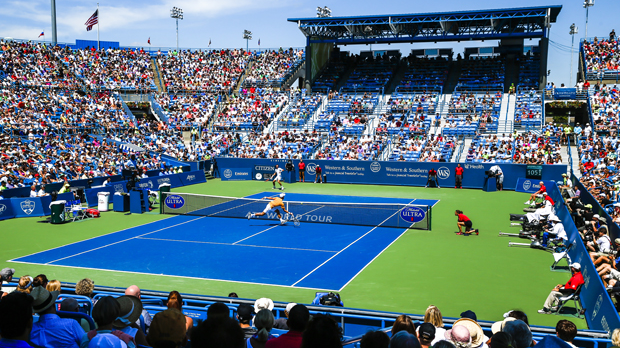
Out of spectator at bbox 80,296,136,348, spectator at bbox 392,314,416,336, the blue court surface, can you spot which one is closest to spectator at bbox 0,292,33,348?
spectator at bbox 80,296,136,348

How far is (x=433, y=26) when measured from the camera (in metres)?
52.3

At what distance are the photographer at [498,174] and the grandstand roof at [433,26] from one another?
18.4 meters

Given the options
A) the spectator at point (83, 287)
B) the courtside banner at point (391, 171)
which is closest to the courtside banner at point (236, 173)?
the courtside banner at point (391, 171)

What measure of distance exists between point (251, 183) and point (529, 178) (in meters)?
19.1

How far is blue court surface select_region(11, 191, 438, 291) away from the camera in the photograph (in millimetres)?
15414

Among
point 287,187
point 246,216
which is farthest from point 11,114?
point 246,216

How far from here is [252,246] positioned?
61.6ft

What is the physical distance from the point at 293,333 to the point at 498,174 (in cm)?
3141

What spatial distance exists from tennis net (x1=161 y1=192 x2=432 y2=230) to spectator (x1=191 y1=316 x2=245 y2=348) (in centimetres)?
1852

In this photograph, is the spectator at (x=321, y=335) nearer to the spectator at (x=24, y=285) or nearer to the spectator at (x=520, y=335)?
the spectator at (x=520, y=335)

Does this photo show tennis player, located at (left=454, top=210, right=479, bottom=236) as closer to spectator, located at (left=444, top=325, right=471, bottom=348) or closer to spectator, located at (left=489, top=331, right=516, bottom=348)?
Answer: spectator, located at (left=444, top=325, right=471, bottom=348)

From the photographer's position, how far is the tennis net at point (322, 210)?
22250 millimetres

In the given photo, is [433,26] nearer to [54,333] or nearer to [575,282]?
[575,282]

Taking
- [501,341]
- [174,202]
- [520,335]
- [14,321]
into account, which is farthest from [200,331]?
[174,202]
